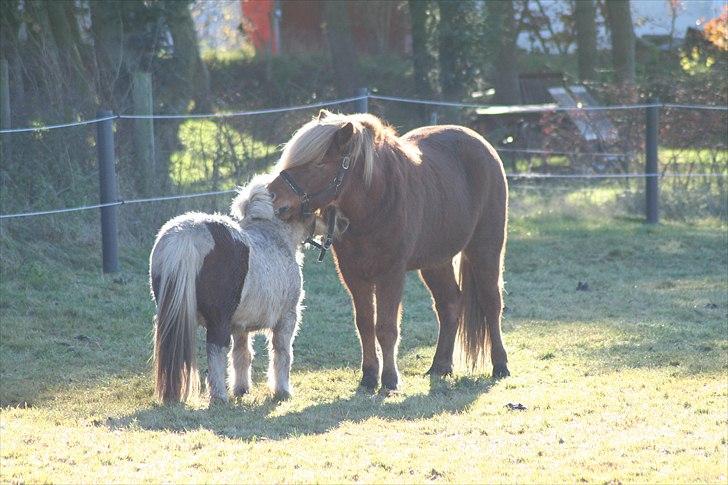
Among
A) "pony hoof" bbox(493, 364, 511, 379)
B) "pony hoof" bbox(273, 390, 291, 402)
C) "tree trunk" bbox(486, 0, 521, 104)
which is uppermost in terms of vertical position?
"tree trunk" bbox(486, 0, 521, 104)

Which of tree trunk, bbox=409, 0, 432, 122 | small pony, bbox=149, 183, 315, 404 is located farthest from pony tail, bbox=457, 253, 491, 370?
tree trunk, bbox=409, 0, 432, 122

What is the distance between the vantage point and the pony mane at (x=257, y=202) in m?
7.15

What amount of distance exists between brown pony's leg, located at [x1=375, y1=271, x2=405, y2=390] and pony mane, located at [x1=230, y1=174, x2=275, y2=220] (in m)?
0.86

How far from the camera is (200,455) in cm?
563

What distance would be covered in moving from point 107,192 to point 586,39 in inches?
541

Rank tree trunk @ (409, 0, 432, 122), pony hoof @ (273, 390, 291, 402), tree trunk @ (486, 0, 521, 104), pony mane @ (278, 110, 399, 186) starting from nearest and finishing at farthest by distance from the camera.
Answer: pony mane @ (278, 110, 399, 186)
pony hoof @ (273, 390, 291, 402)
tree trunk @ (409, 0, 432, 122)
tree trunk @ (486, 0, 521, 104)

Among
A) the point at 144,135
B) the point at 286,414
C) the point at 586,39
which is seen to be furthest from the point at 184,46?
the point at 286,414

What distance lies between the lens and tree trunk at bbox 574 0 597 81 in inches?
878

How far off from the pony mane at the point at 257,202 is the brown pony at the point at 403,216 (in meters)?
0.16

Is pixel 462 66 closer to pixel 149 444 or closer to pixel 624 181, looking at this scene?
pixel 624 181

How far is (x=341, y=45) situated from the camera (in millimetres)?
23359

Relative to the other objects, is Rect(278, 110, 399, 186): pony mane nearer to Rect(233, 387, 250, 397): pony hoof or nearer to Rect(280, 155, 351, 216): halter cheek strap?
Rect(280, 155, 351, 216): halter cheek strap

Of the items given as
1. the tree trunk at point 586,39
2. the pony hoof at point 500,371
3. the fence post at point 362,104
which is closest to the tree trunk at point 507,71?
the tree trunk at point 586,39

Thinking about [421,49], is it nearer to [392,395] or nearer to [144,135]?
[144,135]
